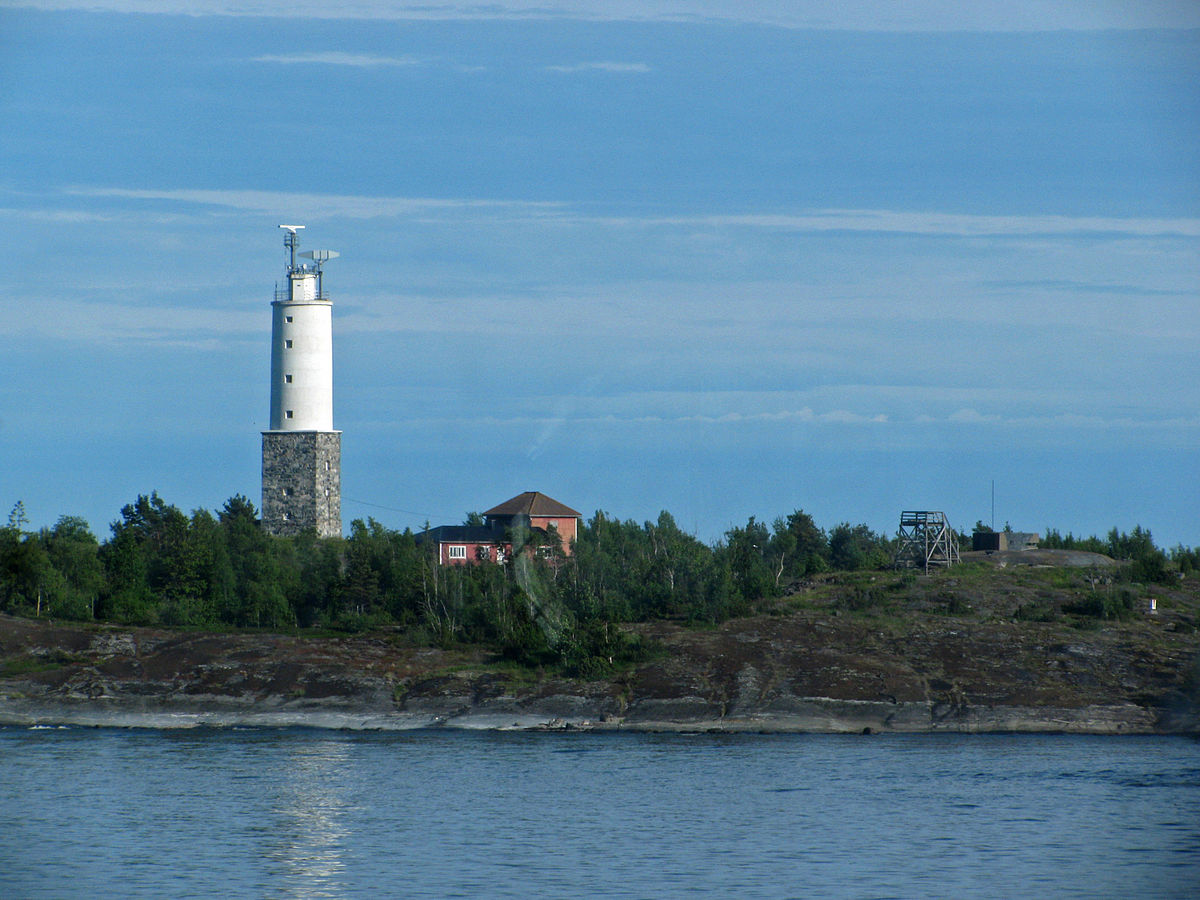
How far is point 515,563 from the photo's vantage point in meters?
78.6

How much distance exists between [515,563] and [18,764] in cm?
3340

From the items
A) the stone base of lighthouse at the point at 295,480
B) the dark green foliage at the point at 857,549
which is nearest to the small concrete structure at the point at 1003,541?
the dark green foliage at the point at 857,549

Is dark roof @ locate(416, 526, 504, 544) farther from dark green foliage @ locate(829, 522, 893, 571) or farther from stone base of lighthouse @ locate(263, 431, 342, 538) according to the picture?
dark green foliage @ locate(829, 522, 893, 571)

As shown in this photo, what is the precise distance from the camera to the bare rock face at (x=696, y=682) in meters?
60.6

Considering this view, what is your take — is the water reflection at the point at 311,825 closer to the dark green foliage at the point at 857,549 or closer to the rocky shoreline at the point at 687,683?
the rocky shoreline at the point at 687,683

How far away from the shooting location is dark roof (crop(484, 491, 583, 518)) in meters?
91.9

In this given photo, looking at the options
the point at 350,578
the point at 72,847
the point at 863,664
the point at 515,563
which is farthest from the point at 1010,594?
the point at 72,847

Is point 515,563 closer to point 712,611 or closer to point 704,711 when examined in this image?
point 712,611

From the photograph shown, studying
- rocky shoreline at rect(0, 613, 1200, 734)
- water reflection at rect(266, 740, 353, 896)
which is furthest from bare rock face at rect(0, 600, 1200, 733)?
water reflection at rect(266, 740, 353, 896)

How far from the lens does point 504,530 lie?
90.6 metres

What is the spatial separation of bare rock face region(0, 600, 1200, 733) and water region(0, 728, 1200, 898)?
331cm

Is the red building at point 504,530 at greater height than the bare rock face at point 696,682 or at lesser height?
greater

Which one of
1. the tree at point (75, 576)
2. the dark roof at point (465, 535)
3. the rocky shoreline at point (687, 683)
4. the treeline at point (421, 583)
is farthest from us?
the dark roof at point (465, 535)

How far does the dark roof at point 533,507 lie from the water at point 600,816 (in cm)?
3466
